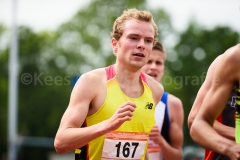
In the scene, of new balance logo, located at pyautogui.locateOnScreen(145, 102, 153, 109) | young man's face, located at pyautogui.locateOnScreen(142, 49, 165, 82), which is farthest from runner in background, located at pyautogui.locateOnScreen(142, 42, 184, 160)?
new balance logo, located at pyautogui.locateOnScreen(145, 102, 153, 109)

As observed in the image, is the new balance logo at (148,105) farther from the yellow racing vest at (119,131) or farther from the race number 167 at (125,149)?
the race number 167 at (125,149)

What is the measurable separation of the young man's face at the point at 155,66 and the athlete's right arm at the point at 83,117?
1.97 meters

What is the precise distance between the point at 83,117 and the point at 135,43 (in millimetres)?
905

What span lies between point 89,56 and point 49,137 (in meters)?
6.42

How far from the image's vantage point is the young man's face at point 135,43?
16.5ft

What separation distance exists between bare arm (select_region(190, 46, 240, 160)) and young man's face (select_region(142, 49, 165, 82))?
10.7ft

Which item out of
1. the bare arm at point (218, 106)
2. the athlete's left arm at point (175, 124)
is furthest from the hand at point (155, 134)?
the bare arm at point (218, 106)

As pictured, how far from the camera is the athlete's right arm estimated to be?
4.24m

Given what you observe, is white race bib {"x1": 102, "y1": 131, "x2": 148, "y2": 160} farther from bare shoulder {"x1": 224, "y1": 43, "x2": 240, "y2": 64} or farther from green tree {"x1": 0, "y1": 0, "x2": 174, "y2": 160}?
green tree {"x1": 0, "y1": 0, "x2": 174, "y2": 160}

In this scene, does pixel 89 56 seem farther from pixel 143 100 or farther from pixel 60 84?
pixel 143 100

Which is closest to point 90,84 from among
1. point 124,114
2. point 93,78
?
point 93,78

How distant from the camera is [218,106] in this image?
3584mm

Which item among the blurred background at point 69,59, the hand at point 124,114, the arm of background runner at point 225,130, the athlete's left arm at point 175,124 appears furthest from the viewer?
the blurred background at point 69,59

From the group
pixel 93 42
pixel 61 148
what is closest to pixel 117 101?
pixel 61 148
